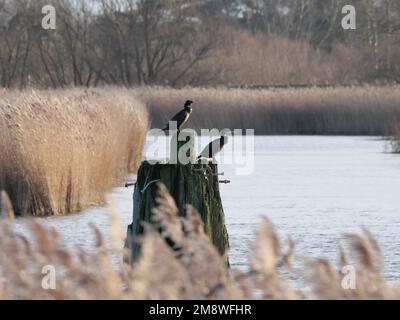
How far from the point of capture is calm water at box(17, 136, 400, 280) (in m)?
9.86

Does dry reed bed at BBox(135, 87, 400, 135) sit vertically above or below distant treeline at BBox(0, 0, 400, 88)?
below

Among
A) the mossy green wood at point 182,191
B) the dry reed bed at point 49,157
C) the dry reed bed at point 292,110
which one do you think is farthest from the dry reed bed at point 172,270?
the dry reed bed at point 292,110

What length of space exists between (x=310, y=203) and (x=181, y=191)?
7.21 m

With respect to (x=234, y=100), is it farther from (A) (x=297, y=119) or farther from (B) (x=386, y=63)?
(B) (x=386, y=63)

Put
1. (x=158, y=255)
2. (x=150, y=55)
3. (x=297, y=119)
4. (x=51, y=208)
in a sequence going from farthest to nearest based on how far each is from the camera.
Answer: (x=150, y=55)
(x=297, y=119)
(x=51, y=208)
(x=158, y=255)

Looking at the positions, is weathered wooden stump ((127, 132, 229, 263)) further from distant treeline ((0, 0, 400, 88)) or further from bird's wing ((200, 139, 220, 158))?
distant treeline ((0, 0, 400, 88))

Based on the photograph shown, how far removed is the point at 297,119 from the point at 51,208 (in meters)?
19.0

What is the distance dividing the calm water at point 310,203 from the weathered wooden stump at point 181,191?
46cm

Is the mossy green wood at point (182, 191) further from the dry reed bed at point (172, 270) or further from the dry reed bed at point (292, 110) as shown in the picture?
the dry reed bed at point (292, 110)

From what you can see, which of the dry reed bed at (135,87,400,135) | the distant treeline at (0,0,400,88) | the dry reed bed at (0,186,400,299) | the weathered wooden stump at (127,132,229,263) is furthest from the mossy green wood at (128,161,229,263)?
the distant treeline at (0,0,400,88)

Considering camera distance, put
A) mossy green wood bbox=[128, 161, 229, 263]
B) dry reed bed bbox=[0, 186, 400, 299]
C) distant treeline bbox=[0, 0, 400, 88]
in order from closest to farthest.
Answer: dry reed bed bbox=[0, 186, 400, 299] → mossy green wood bbox=[128, 161, 229, 263] → distant treeline bbox=[0, 0, 400, 88]

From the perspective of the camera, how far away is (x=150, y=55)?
4525cm
